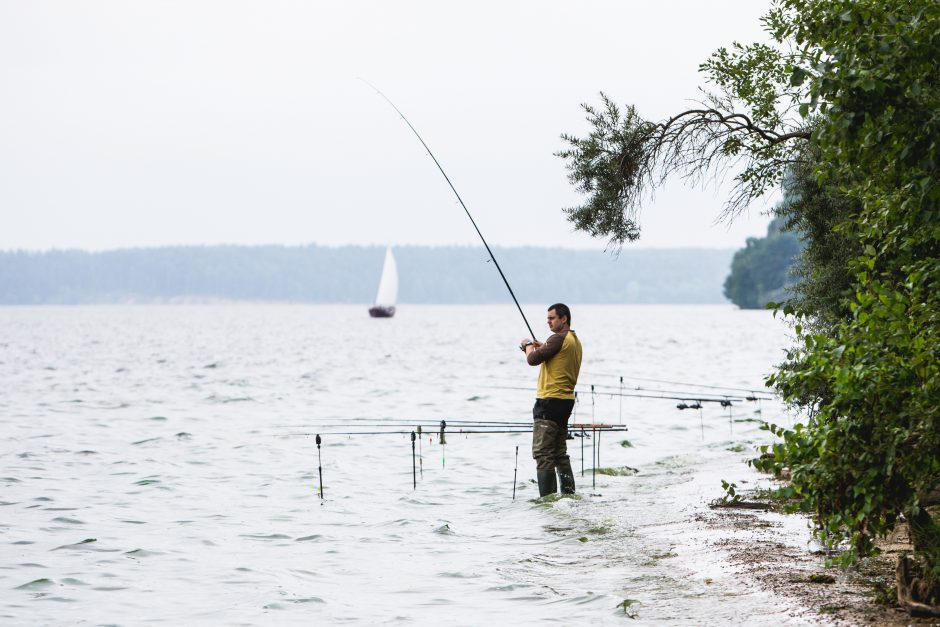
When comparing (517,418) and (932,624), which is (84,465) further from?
(932,624)

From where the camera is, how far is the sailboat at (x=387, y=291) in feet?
425

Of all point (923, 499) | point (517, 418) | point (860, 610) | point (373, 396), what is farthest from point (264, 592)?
point (373, 396)

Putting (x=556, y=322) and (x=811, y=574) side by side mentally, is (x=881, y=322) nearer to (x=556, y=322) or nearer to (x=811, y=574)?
(x=811, y=574)

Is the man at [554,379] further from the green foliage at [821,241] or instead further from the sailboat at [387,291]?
the sailboat at [387,291]

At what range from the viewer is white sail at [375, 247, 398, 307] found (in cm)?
12787

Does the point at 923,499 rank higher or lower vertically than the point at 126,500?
higher

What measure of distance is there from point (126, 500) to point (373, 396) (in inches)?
745

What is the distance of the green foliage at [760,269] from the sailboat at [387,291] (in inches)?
1746

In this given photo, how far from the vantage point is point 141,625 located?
7.77 m

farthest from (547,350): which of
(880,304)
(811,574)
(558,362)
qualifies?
(880,304)

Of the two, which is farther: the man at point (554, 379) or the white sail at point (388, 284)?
the white sail at point (388, 284)

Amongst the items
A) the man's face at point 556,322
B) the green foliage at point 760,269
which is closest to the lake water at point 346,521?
the man's face at point 556,322

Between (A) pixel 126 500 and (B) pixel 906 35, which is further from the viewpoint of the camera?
(A) pixel 126 500

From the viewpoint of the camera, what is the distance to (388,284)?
5300 inches
